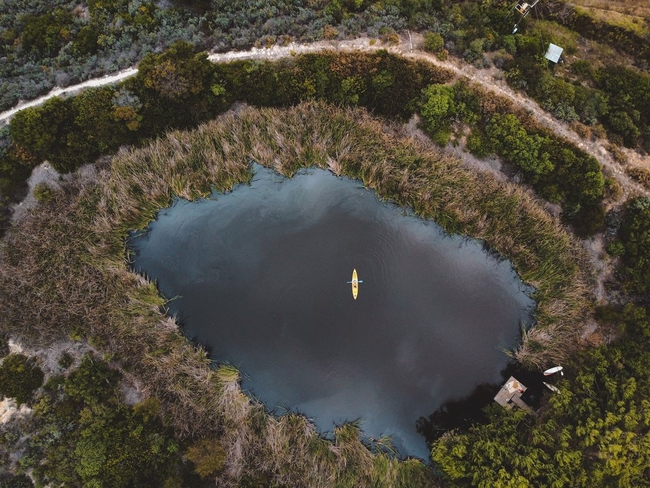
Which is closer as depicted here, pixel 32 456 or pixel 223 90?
pixel 32 456

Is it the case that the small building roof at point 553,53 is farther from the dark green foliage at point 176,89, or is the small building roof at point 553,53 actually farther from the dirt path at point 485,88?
the dark green foliage at point 176,89

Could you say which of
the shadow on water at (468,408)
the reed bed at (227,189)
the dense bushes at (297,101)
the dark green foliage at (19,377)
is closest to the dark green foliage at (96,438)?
the dark green foliage at (19,377)

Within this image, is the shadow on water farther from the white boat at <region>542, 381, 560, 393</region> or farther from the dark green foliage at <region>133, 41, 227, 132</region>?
the dark green foliage at <region>133, 41, 227, 132</region>

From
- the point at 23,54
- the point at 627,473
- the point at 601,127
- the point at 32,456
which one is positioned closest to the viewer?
the point at 627,473

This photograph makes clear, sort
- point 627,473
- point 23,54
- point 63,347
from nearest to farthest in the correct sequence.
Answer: point 627,473 < point 63,347 < point 23,54

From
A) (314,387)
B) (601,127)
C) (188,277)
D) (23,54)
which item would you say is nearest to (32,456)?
(188,277)

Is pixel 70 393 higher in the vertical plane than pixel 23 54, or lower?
lower

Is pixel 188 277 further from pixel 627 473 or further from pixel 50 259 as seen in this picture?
pixel 627 473
